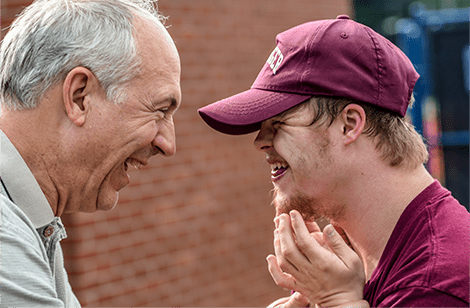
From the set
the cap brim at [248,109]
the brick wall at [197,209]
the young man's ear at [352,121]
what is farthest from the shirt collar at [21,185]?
the brick wall at [197,209]

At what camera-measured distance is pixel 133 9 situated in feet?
6.71

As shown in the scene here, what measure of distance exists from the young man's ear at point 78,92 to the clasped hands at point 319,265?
0.89 meters

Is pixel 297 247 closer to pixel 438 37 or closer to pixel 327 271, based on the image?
pixel 327 271

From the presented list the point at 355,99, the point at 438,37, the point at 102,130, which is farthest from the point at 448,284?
the point at 438,37

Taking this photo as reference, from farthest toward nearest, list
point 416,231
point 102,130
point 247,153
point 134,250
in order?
1. point 247,153
2. point 134,250
3. point 102,130
4. point 416,231

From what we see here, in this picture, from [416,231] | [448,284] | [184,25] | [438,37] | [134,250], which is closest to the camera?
[448,284]

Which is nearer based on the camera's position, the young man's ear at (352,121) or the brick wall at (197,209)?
the young man's ear at (352,121)

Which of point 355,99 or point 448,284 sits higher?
point 355,99

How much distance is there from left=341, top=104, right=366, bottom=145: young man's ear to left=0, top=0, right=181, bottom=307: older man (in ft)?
2.40

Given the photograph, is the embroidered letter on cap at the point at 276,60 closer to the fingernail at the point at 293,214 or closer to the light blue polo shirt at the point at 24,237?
the fingernail at the point at 293,214

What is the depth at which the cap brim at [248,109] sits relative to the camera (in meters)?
2.04

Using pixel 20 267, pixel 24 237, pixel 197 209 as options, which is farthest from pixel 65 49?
pixel 197 209

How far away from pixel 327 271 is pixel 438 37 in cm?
641

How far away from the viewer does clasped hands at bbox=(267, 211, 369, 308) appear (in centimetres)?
187
